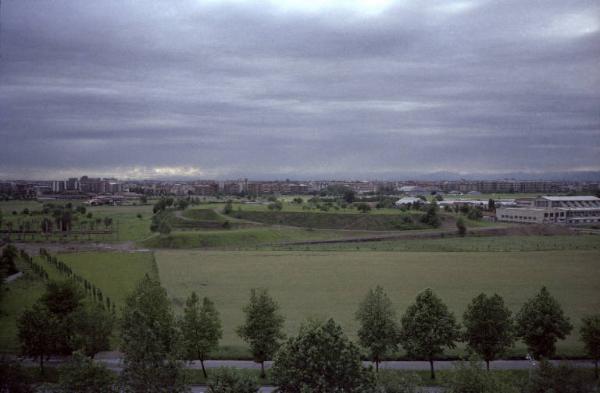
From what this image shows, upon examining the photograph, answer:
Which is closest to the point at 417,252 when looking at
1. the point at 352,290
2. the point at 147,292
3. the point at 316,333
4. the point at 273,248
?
the point at 273,248

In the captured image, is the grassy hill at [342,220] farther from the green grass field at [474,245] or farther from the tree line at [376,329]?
the tree line at [376,329]

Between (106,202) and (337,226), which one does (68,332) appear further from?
(106,202)

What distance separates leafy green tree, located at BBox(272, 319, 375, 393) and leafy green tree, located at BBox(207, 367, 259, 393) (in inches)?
36.2

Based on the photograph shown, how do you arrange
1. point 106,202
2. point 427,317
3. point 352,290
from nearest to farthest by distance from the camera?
point 427,317 → point 352,290 → point 106,202

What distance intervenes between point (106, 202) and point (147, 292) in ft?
381

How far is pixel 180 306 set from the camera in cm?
3089

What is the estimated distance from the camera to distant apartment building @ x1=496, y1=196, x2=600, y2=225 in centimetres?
8762

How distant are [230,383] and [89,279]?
30.9 m

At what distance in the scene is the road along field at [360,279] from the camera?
2975cm

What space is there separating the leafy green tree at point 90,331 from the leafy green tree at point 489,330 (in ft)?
56.6

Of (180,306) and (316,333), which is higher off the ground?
(316,333)

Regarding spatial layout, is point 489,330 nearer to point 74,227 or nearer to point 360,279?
point 360,279

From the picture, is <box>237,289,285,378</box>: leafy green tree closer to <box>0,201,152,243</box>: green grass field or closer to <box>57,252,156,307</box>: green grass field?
<box>57,252,156,307</box>: green grass field

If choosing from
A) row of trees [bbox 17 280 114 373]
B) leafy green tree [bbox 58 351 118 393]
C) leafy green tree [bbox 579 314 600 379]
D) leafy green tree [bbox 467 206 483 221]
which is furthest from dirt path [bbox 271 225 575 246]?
leafy green tree [bbox 58 351 118 393]
